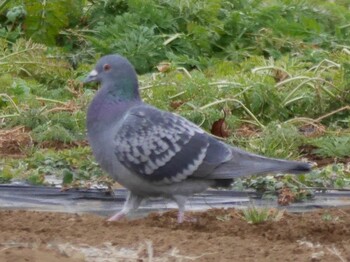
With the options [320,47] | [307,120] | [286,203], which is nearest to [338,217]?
[286,203]

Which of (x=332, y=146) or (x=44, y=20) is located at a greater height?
(x=44, y=20)

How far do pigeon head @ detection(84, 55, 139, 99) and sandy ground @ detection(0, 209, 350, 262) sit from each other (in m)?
0.77

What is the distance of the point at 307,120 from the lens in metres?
10.5

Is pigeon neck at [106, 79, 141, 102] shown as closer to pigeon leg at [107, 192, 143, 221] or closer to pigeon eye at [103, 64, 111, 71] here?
pigeon eye at [103, 64, 111, 71]

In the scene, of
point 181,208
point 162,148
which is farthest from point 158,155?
point 181,208

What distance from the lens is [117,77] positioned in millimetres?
7066

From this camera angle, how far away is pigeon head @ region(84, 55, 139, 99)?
7035 mm

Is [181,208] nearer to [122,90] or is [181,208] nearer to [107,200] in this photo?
[122,90]

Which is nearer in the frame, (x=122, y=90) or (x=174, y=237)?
(x=174, y=237)

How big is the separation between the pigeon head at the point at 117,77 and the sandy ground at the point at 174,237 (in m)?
0.77

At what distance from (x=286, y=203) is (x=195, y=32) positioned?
584cm

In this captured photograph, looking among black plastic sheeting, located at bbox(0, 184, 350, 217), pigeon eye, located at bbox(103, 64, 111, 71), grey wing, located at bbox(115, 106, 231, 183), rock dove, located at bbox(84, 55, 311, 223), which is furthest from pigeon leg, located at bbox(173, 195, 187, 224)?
pigeon eye, located at bbox(103, 64, 111, 71)

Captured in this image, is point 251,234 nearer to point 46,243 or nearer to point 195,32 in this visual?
point 46,243

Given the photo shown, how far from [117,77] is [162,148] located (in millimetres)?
569
